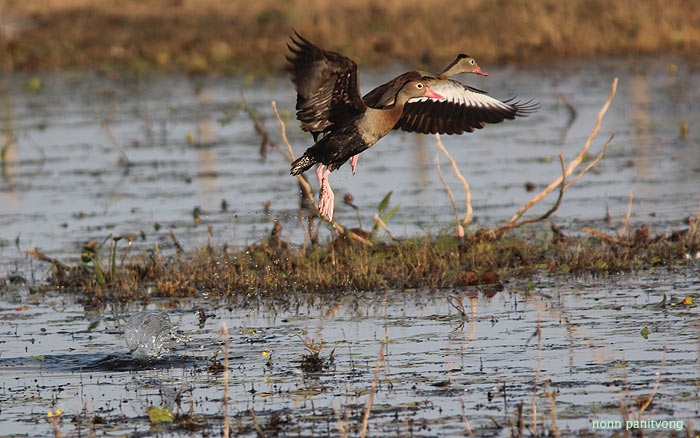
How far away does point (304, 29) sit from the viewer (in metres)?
27.0

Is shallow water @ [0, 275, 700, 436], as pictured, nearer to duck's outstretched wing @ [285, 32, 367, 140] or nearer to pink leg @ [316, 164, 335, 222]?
pink leg @ [316, 164, 335, 222]

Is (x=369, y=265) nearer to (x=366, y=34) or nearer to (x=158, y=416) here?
(x=158, y=416)

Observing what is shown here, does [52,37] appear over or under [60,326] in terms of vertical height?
over

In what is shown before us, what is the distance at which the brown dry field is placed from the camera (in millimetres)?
24984

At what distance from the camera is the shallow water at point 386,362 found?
6.07m

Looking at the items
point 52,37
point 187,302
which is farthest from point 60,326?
point 52,37

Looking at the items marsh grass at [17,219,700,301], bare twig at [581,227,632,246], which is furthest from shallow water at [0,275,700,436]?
bare twig at [581,227,632,246]

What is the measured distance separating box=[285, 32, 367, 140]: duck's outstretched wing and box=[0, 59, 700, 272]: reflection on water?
7.09 feet

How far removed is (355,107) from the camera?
8.34 meters

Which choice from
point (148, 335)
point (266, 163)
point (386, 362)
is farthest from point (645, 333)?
point (266, 163)

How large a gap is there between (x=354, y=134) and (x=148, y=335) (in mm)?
1983

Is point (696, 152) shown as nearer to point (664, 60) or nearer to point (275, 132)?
point (275, 132)

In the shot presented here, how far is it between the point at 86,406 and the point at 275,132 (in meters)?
11.7

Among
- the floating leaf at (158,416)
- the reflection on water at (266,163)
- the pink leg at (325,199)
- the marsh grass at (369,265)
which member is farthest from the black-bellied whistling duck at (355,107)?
the floating leaf at (158,416)
